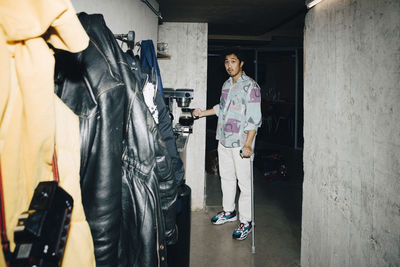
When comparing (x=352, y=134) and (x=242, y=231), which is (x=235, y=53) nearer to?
(x=352, y=134)

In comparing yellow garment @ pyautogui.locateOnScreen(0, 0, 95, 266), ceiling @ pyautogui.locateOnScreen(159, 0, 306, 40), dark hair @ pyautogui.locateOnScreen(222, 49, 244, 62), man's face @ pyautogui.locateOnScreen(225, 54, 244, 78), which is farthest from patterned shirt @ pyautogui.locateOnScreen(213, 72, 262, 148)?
yellow garment @ pyautogui.locateOnScreen(0, 0, 95, 266)

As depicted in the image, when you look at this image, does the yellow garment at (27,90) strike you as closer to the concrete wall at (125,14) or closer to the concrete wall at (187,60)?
the concrete wall at (125,14)

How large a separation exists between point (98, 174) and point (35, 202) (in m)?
0.26

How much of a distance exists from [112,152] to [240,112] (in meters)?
2.15

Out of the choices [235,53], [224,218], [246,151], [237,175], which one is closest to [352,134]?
[246,151]

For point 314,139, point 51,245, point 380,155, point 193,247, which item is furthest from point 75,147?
point 193,247

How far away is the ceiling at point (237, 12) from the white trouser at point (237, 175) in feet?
5.42

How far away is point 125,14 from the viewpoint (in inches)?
75.2

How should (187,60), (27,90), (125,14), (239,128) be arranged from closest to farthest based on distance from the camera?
(27,90), (125,14), (239,128), (187,60)

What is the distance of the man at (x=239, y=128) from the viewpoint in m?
2.79

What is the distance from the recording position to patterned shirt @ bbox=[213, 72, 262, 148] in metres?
2.78

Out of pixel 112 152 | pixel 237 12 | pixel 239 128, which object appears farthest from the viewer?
pixel 237 12

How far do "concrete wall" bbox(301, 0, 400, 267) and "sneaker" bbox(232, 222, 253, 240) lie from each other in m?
0.72

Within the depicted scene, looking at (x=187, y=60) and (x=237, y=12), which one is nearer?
(x=237, y=12)
